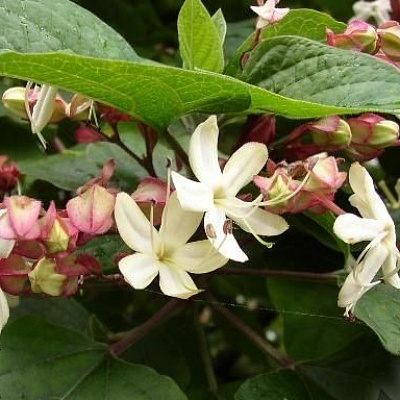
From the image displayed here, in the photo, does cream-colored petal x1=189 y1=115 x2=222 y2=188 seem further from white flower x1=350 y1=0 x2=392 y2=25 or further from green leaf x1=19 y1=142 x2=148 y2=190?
white flower x1=350 y1=0 x2=392 y2=25

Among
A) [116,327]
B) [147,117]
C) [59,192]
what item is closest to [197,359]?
[116,327]

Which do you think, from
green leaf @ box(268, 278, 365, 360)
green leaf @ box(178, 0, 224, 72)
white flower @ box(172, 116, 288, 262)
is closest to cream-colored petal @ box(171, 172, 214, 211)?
white flower @ box(172, 116, 288, 262)

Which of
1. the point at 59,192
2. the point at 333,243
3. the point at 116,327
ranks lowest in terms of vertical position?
the point at 116,327

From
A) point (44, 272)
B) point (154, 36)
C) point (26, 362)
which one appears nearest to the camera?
point (44, 272)

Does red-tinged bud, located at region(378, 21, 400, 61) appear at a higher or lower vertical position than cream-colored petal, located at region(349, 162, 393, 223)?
higher

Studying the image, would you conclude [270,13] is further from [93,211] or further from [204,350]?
[204,350]

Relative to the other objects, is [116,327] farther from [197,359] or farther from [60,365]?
[60,365]
